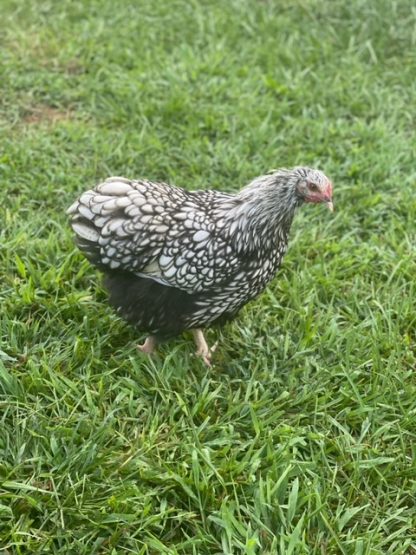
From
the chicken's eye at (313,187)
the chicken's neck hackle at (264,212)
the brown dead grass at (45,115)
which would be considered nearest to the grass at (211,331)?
the brown dead grass at (45,115)

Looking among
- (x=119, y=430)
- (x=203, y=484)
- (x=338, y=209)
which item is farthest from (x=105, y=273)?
(x=338, y=209)

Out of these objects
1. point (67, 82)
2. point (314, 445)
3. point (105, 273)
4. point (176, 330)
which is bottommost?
point (314, 445)

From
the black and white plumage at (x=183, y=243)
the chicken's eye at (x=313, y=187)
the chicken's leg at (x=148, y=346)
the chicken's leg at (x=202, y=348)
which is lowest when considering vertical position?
the chicken's leg at (x=202, y=348)

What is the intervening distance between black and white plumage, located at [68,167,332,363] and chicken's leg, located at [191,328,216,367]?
0.22 m

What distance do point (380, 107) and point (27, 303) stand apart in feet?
10.5

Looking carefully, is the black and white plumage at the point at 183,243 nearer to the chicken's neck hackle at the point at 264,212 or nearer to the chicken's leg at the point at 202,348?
the chicken's neck hackle at the point at 264,212

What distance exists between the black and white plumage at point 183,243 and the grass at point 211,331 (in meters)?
0.30

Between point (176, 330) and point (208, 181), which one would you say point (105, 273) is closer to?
point (176, 330)

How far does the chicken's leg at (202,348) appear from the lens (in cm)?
300

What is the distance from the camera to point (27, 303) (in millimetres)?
3064

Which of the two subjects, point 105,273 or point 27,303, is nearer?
point 105,273

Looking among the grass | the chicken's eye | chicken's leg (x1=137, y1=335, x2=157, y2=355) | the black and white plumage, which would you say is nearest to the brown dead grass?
the grass

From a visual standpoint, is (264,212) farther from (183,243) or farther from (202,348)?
(202,348)

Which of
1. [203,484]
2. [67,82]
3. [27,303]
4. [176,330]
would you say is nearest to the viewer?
[203,484]
